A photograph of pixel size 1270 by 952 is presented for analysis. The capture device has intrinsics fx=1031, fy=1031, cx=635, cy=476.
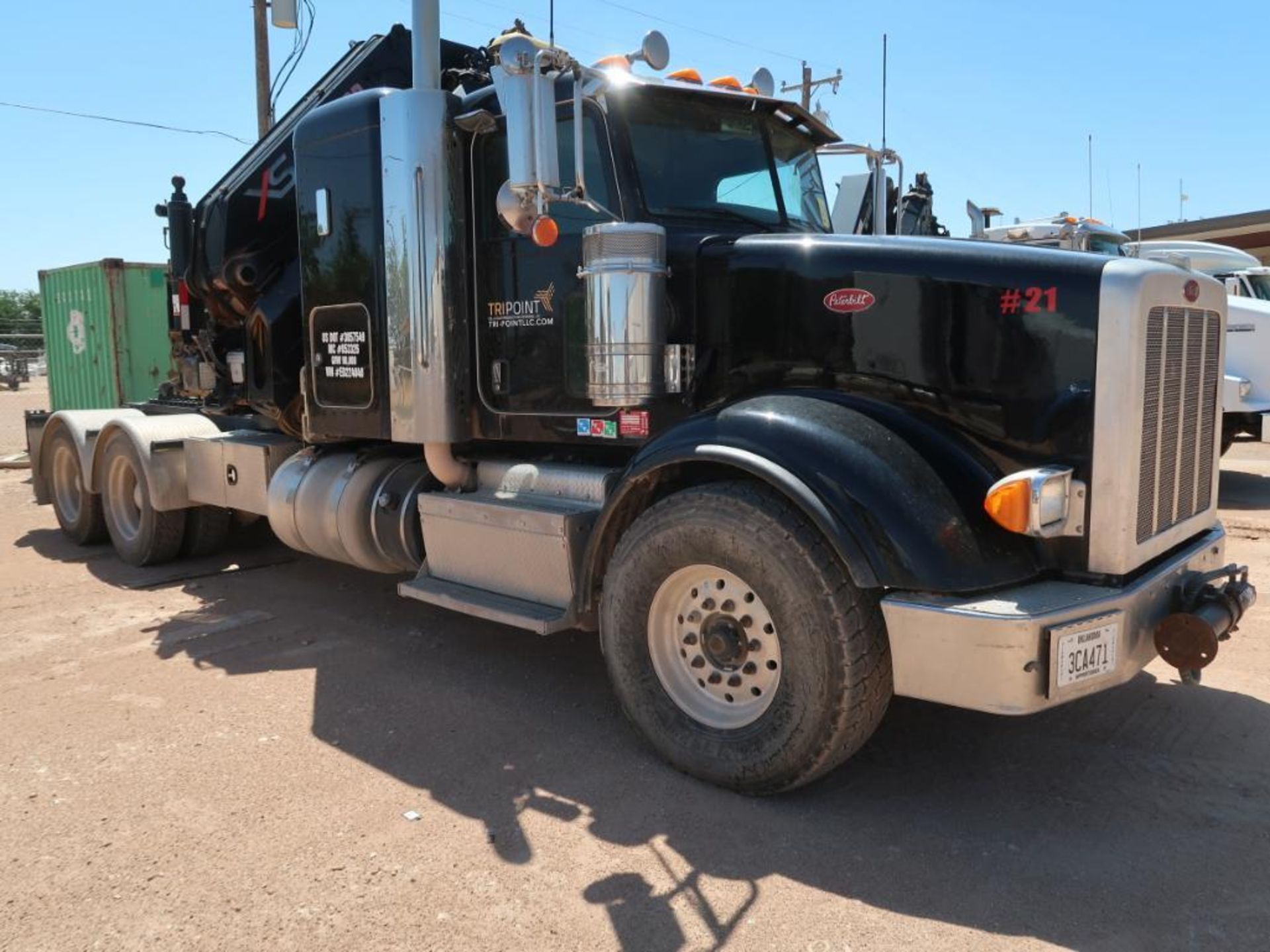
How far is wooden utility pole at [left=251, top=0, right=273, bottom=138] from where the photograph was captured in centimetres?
1352

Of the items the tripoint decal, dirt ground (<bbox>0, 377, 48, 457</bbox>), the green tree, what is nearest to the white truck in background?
the tripoint decal

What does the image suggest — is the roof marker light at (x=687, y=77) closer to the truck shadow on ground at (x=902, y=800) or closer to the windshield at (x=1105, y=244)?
the truck shadow on ground at (x=902, y=800)

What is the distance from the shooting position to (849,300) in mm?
3852

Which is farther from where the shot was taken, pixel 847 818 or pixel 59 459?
pixel 59 459

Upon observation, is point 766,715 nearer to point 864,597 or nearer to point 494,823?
point 864,597

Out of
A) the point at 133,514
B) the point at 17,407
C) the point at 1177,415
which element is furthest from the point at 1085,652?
the point at 17,407

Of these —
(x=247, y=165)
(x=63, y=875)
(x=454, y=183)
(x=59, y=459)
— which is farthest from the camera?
(x=59, y=459)

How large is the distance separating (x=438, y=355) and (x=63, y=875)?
2.74 m

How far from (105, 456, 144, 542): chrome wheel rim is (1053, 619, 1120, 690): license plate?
6.88 m

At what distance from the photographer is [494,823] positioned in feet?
11.6

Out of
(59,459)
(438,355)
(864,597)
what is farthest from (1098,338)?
(59,459)

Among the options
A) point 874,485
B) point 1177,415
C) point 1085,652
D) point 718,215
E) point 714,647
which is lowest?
point 714,647

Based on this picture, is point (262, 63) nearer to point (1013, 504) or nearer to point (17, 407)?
point (1013, 504)

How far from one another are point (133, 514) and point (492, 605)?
4.63 metres
